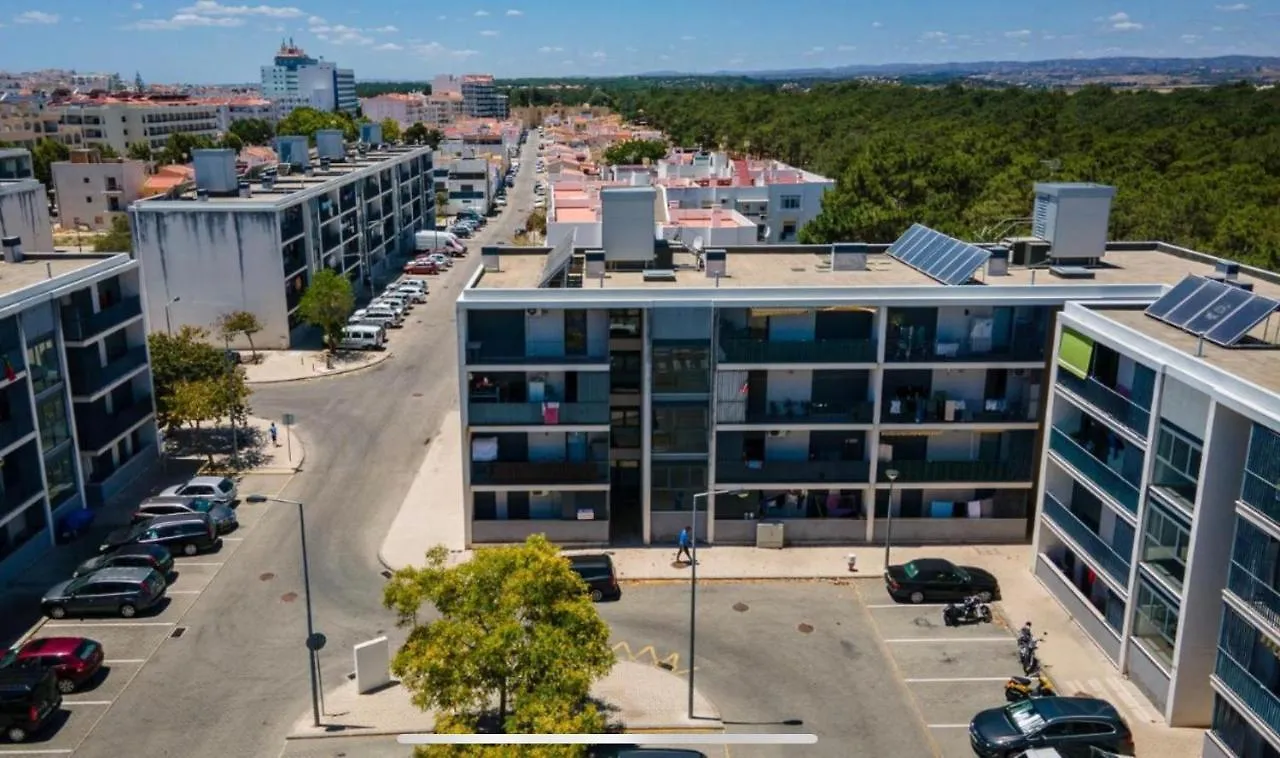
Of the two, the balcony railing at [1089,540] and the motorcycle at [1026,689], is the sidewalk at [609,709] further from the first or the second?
the balcony railing at [1089,540]

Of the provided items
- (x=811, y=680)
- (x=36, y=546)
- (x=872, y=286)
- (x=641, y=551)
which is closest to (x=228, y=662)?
(x=36, y=546)

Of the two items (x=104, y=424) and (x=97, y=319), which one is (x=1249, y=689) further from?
(x=97, y=319)

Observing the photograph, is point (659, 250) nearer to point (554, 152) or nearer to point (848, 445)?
point (848, 445)

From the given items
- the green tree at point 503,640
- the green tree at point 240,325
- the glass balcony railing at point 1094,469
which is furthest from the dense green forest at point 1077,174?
the green tree at point 503,640

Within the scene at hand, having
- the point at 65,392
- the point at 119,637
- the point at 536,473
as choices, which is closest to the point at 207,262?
the point at 65,392

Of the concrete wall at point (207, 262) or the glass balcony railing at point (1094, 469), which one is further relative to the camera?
the concrete wall at point (207, 262)

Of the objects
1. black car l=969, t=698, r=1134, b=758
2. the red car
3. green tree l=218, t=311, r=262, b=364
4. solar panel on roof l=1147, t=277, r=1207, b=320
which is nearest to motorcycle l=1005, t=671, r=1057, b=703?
black car l=969, t=698, r=1134, b=758
